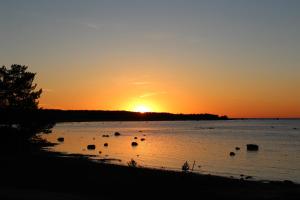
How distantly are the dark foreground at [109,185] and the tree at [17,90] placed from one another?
98.1 ft

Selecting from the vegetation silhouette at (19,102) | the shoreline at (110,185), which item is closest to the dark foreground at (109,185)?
the shoreline at (110,185)

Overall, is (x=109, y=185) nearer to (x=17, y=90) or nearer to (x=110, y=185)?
(x=110, y=185)

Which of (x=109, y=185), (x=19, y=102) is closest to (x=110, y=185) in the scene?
(x=109, y=185)

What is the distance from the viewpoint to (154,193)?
2328 cm

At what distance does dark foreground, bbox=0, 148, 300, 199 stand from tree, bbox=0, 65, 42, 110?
29.9m

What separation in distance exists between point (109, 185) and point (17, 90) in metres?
40.3

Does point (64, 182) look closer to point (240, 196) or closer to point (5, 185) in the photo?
point (5, 185)

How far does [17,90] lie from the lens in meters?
62.1

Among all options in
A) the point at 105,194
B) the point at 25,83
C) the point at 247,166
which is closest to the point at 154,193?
the point at 105,194

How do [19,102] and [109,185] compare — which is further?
[19,102]

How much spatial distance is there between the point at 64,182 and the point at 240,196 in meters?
9.89

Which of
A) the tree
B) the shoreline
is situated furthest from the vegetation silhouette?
the shoreline

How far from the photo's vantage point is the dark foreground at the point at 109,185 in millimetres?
21994

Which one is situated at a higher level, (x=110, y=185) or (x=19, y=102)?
(x=19, y=102)
